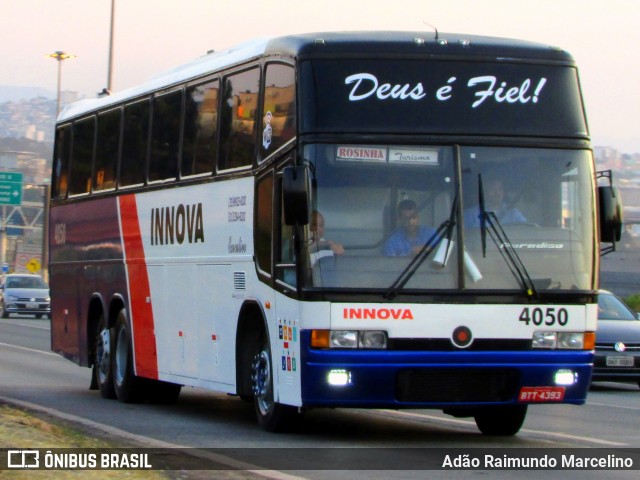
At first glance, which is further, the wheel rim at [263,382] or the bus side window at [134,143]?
the bus side window at [134,143]

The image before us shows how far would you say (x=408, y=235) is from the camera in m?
12.1

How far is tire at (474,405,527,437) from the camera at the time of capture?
13.5 m

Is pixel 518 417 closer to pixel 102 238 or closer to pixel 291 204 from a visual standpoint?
pixel 291 204

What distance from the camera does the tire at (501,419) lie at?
13477mm

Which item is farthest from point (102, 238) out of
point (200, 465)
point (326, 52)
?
point (200, 465)

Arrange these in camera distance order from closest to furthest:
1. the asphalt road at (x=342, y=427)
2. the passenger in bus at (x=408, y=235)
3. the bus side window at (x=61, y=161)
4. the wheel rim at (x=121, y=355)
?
the passenger in bus at (x=408, y=235) → the asphalt road at (x=342, y=427) → the wheel rim at (x=121, y=355) → the bus side window at (x=61, y=161)

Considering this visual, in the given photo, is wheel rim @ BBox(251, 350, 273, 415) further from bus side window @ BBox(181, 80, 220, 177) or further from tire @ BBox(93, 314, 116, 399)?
tire @ BBox(93, 314, 116, 399)

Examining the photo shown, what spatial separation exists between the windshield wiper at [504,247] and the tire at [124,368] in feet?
22.4

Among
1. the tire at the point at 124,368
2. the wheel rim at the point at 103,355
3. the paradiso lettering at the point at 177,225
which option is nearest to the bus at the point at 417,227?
the paradiso lettering at the point at 177,225

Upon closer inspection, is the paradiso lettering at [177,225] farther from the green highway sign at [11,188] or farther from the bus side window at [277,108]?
the green highway sign at [11,188]

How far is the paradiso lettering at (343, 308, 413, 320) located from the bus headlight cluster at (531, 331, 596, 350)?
1.17m

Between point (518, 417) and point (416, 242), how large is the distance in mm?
2376

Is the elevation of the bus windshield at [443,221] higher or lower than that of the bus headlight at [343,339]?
higher

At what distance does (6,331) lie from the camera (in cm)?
4188
